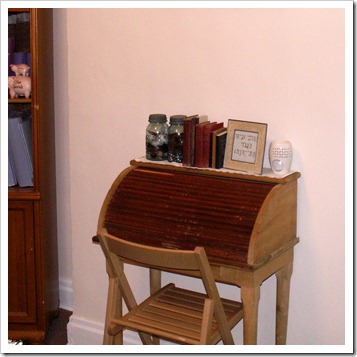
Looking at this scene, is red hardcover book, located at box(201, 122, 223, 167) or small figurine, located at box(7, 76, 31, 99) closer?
red hardcover book, located at box(201, 122, 223, 167)

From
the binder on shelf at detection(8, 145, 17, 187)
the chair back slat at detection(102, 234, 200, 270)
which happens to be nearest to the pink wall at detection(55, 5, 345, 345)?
the binder on shelf at detection(8, 145, 17, 187)

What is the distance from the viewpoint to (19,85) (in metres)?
3.33

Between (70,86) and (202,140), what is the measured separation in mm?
896

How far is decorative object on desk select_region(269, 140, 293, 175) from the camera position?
2.69 meters

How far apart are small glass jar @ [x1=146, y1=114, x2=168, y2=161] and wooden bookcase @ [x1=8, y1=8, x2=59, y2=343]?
0.71 meters

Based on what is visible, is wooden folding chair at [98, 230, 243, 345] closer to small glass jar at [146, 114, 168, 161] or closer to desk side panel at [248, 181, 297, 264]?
desk side panel at [248, 181, 297, 264]

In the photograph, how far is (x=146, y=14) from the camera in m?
3.05

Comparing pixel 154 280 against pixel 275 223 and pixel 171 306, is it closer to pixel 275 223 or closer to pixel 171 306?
pixel 171 306

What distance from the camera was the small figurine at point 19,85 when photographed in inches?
131

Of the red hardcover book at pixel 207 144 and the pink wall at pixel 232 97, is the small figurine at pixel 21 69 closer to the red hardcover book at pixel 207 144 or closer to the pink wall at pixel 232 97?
the pink wall at pixel 232 97

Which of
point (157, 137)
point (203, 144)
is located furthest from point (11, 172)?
point (203, 144)

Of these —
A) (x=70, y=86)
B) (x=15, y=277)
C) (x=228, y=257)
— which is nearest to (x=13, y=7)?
(x=70, y=86)

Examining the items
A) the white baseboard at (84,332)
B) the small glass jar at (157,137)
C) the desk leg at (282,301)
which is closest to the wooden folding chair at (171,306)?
the desk leg at (282,301)

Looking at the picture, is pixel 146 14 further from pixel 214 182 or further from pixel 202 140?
pixel 214 182
